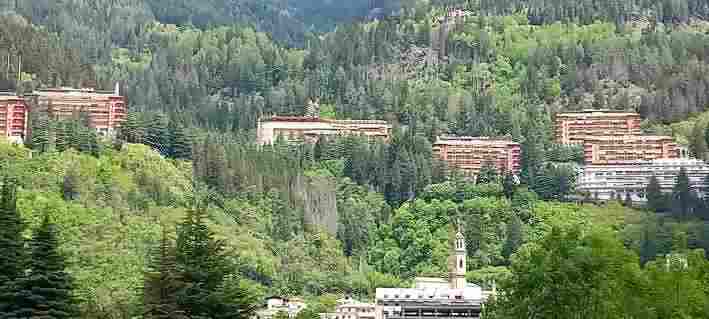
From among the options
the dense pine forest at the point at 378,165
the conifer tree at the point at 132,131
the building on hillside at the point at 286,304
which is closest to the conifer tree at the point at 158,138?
the dense pine forest at the point at 378,165

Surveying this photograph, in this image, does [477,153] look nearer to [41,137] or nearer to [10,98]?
[10,98]

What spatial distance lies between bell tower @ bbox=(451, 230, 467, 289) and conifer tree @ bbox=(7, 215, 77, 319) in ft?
266

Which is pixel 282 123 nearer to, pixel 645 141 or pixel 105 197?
pixel 645 141

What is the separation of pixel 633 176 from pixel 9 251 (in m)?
115

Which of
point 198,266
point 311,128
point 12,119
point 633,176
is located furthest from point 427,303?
point 198,266

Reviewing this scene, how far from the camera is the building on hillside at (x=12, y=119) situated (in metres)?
123

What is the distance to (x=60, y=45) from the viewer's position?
156625 millimetres

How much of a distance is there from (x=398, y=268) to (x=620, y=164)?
85.6ft

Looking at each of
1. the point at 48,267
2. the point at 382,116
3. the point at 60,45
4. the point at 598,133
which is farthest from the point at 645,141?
the point at 48,267

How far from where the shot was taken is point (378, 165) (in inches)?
5620

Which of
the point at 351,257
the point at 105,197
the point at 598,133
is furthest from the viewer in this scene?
the point at 598,133

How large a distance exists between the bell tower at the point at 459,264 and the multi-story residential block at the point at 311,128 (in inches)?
1213

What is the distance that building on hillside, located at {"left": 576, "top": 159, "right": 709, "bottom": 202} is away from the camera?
141125 mm

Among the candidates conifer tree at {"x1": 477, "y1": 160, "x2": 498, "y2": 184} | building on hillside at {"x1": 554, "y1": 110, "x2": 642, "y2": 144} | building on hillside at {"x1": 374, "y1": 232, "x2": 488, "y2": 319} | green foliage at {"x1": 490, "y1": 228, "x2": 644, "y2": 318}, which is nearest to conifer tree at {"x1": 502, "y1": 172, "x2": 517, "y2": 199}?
conifer tree at {"x1": 477, "y1": 160, "x2": 498, "y2": 184}
